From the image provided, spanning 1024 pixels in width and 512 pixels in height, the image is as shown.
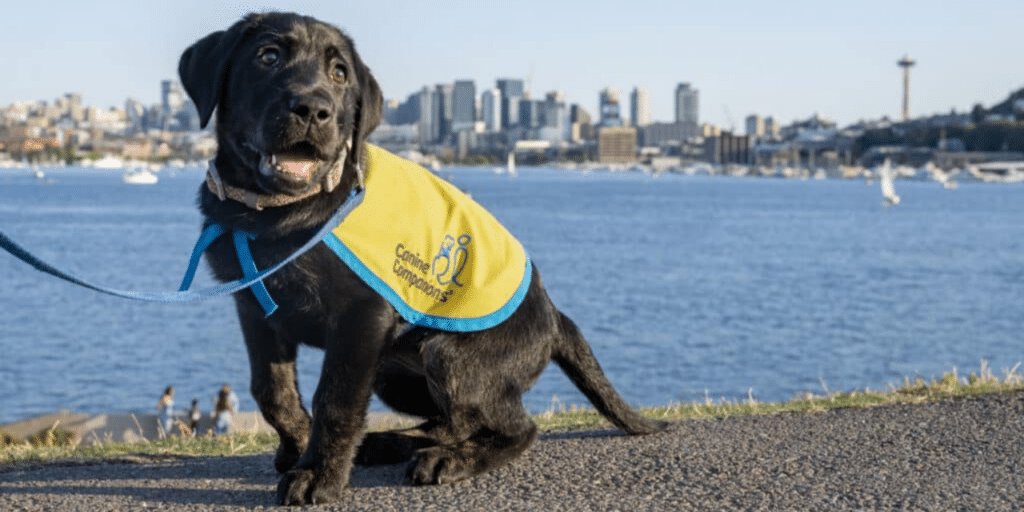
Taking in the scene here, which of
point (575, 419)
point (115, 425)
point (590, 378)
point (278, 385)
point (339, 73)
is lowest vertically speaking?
point (115, 425)

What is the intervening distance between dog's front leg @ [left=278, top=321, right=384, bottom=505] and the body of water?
192 inches

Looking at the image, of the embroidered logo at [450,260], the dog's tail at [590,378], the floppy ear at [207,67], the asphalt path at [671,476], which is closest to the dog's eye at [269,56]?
the floppy ear at [207,67]

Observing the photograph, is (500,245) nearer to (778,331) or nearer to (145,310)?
(778,331)

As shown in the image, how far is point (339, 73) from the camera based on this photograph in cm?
504

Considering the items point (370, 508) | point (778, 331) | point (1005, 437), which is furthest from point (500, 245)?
point (778, 331)

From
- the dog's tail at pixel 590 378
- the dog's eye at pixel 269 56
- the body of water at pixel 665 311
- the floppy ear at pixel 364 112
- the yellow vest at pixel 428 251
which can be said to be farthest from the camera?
the body of water at pixel 665 311

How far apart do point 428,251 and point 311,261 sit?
0.56 metres

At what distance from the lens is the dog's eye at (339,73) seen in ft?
16.4

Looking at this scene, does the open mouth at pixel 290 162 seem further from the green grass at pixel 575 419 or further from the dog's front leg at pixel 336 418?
the green grass at pixel 575 419

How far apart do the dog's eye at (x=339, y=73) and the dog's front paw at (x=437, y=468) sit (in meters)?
1.57

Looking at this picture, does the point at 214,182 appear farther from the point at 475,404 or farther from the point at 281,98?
the point at 475,404

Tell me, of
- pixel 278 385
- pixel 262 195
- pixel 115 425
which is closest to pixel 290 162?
pixel 262 195

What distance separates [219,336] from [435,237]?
1385 inches

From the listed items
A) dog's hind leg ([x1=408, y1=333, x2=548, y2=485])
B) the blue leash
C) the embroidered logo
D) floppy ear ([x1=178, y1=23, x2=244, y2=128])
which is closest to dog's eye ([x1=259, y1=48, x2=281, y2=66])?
floppy ear ([x1=178, y1=23, x2=244, y2=128])
